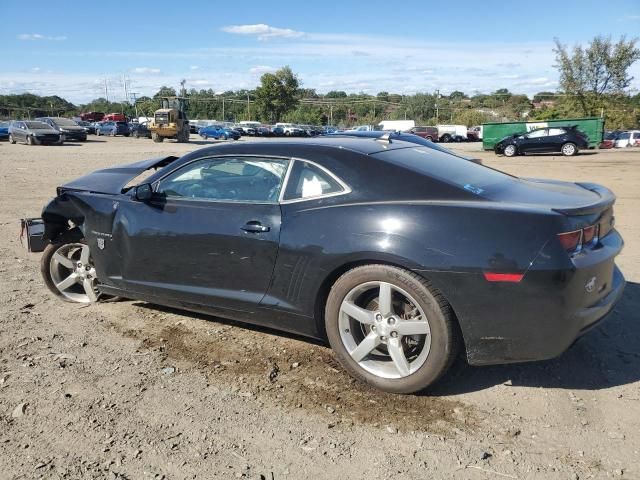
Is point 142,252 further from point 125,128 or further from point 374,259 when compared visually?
point 125,128

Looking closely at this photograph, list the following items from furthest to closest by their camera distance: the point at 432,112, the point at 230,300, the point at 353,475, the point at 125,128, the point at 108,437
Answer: the point at 432,112
the point at 125,128
the point at 230,300
the point at 108,437
the point at 353,475

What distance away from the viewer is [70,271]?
4.96 metres

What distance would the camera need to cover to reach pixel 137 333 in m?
4.22

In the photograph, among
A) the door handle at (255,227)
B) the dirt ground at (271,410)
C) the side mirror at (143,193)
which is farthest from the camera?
the side mirror at (143,193)

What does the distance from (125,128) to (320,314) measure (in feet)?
162

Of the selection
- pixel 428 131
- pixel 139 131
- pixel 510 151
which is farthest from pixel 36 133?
pixel 428 131

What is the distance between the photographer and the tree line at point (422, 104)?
1709 inches

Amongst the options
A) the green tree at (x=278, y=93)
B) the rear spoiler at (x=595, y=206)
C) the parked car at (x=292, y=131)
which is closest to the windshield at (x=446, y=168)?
the rear spoiler at (x=595, y=206)

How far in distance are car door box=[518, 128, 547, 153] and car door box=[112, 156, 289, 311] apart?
27.6m

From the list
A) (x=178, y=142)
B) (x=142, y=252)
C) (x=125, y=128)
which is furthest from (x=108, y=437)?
(x=125, y=128)

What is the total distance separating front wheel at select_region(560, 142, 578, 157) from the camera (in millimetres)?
28142

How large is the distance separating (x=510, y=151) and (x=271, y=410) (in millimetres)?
28632

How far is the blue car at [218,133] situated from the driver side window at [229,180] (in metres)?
46.1

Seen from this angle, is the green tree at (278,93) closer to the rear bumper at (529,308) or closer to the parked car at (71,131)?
the parked car at (71,131)
